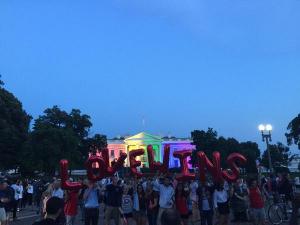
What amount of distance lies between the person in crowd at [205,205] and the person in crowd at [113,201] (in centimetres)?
263

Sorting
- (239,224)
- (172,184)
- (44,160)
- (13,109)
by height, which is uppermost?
(13,109)

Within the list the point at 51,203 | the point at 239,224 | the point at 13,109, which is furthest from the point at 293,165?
the point at 51,203

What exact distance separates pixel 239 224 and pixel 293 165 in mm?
83412

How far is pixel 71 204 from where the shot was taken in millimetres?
14703

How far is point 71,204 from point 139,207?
230 cm

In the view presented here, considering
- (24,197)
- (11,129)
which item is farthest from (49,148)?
(24,197)

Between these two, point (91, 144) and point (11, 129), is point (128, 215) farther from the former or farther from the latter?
point (91, 144)

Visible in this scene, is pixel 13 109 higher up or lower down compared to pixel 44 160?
higher up

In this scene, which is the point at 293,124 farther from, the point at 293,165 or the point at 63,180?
the point at 63,180

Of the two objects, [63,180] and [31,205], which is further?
[31,205]

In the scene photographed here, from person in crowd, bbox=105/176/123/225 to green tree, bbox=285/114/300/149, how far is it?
68.4m

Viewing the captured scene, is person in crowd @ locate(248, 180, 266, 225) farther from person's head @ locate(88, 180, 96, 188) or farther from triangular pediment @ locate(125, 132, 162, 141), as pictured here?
triangular pediment @ locate(125, 132, 162, 141)

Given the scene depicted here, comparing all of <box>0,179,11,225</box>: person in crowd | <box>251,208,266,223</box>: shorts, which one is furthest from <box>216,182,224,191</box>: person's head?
<box>0,179,11,225</box>: person in crowd

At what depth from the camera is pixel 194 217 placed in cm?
1691
